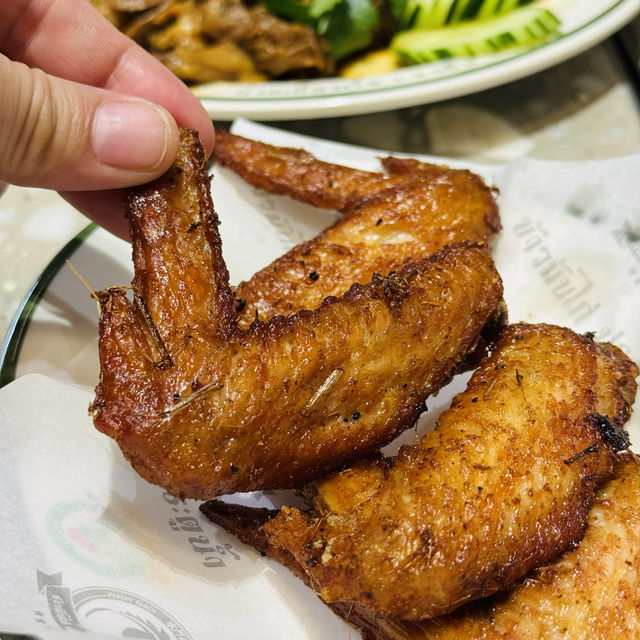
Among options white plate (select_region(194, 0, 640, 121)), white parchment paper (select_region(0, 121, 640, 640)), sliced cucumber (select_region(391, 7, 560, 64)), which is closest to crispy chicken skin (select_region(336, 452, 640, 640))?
white parchment paper (select_region(0, 121, 640, 640))

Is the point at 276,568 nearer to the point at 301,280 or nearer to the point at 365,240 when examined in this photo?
the point at 301,280

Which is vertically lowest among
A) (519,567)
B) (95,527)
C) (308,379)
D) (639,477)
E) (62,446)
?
A: (639,477)

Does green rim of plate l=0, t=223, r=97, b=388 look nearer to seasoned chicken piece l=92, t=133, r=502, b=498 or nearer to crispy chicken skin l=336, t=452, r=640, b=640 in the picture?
seasoned chicken piece l=92, t=133, r=502, b=498

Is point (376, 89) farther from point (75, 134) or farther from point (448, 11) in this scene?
point (75, 134)

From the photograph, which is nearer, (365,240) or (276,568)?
(276,568)

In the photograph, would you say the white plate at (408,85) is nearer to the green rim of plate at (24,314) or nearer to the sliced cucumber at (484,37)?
the sliced cucumber at (484,37)

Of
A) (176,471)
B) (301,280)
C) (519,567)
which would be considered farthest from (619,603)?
(301,280)
